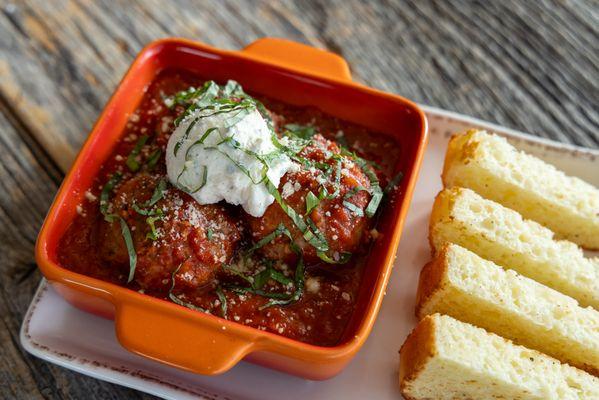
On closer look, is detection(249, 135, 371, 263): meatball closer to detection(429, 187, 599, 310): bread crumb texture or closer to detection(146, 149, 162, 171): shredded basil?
detection(429, 187, 599, 310): bread crumb texture

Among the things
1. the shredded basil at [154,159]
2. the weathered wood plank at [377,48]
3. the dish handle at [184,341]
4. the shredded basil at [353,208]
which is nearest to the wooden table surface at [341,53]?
the weathered wood plank at [377,48]

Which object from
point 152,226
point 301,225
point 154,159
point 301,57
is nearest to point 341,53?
point 301,57

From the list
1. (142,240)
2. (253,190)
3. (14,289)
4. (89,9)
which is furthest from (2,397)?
(89,9)

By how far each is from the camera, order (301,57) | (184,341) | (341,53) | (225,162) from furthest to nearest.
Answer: (341,53)
(301,57)
(225,162)
(184,341)

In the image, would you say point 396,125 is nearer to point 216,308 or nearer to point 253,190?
point 253,190

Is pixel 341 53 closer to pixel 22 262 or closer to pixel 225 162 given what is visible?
pixel 225 162

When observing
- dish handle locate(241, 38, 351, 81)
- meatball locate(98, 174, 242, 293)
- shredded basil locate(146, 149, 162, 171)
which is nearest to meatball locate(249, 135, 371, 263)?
meatball locate(98, 174, 242, 293)

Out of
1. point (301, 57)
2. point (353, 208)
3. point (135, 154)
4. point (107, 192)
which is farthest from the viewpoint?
point (301, 57)
